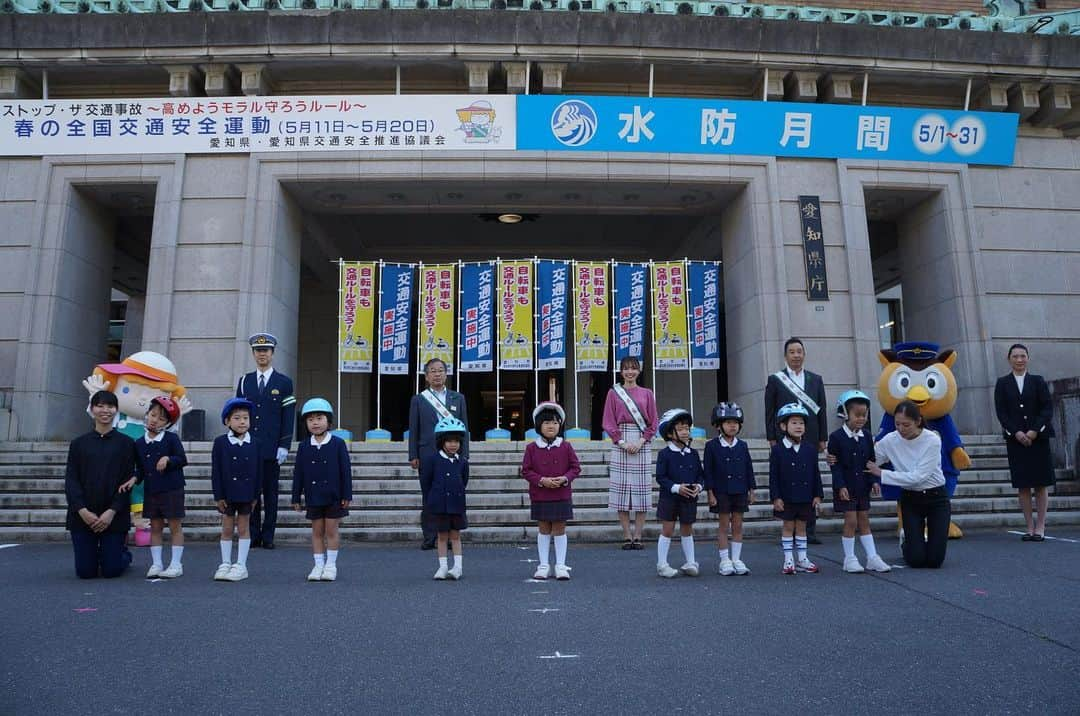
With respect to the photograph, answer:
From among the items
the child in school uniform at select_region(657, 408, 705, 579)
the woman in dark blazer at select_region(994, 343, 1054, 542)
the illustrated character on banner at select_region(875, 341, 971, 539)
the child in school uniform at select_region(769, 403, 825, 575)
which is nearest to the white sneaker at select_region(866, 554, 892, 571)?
the child in school uniform at select_region(769, 403, 825, 575)

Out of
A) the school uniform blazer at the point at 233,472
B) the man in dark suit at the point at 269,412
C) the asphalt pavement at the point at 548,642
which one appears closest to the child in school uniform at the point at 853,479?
the asphalt pavement at the point at 548,642

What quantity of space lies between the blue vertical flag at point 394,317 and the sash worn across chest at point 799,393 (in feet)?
25.5

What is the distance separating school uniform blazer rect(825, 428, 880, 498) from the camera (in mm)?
6797

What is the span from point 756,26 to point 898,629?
1146 centimetres

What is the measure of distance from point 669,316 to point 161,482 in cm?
971

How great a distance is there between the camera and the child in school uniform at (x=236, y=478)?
6.52 meters

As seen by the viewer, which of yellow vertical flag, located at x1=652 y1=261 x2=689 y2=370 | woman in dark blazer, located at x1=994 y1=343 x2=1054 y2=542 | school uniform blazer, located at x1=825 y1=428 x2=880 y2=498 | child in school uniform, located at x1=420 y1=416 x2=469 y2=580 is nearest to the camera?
child in school uniform, located at x1=420 y1=416 x2=469 y2=580

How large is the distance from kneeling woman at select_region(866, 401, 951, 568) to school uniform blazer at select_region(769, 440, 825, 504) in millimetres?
571

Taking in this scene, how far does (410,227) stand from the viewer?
57.6 feet

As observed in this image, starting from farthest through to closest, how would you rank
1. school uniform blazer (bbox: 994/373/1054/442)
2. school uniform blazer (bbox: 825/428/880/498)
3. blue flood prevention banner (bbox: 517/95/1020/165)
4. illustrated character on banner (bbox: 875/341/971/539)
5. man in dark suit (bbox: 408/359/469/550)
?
blue flood prevention banner (bbox: 517/95/1020/165), school uniform blazer (bbox: 994/373/1054/442), illustrated character on banner (bbox: 875/341/971/539), man in dark suit (bbox: 408/359/469/550), school uniform blazer (bbox: 825/428/880/498)

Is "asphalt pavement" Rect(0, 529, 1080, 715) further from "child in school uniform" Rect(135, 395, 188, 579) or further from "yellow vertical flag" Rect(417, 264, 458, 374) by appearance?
"yellow vertical flag" Rect(417, 264, 458, 374)

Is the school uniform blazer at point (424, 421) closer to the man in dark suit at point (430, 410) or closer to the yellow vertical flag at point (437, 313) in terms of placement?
the man in dark suit at point (430, 410)

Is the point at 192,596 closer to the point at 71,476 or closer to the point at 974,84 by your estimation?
the point at 71,476

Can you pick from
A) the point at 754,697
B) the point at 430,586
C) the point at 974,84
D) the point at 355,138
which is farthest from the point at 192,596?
the point at 974,84
